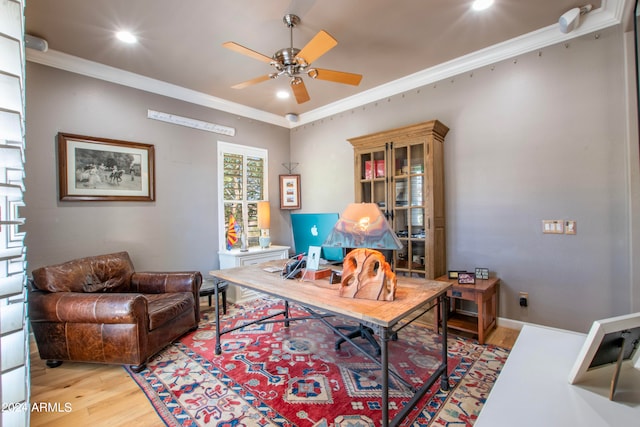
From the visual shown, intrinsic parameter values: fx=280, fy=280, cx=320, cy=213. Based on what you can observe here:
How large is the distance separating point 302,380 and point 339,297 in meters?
0.83

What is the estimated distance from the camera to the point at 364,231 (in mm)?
1735

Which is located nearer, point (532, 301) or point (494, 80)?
point (532, 301)

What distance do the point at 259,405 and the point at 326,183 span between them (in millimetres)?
3269

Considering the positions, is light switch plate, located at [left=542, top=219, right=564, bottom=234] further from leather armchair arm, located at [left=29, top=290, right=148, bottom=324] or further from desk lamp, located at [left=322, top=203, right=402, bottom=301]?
leather armchair arm, located at [left=29, top=290, right=148, bottom=324]

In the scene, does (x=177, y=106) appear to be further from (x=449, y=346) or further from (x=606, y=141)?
(x=606, y=141)

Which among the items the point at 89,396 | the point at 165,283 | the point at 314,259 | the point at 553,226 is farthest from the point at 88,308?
the point at 553,226

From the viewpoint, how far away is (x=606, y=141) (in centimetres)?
237

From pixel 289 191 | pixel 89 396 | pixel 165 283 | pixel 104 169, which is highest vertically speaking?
pixel 104 169

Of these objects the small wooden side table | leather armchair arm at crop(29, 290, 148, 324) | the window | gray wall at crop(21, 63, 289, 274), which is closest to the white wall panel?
leather armchair arm at crop(29, 290, 148, 324)

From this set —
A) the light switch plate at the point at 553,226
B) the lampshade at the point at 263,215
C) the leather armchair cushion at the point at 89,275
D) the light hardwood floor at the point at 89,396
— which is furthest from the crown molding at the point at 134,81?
the light switch plate at the point at 553,226

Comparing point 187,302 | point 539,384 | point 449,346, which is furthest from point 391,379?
point 187,302

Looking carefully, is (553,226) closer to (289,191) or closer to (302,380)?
(302,380)

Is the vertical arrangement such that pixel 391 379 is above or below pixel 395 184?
below

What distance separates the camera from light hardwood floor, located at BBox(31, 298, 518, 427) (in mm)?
1685
